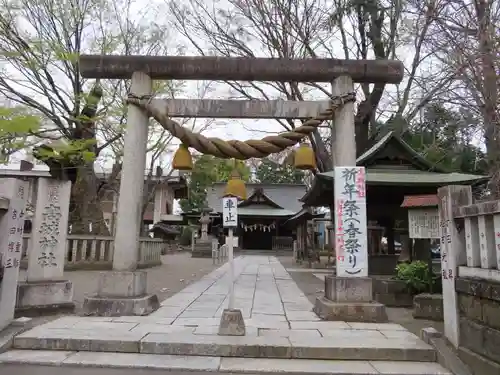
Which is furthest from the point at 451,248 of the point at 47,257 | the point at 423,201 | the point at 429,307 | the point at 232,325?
the point at 47,257

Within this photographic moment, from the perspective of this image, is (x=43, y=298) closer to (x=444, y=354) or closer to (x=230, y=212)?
(x=230, y=212)

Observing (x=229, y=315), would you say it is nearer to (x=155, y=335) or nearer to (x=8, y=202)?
(x=155, y=335)

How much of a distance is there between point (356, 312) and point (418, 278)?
231cm

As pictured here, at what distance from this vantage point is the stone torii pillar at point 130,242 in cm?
636

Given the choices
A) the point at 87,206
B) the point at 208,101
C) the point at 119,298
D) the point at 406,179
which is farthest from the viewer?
the point at 87,206

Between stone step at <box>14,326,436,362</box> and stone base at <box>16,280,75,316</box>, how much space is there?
158 centimetres

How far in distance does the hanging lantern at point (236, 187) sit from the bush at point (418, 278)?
14.1 ft

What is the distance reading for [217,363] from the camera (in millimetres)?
4434

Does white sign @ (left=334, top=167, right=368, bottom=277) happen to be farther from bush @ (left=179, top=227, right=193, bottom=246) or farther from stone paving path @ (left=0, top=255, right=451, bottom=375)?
bush @ (left=179, top=227, right=193, bottom=246)

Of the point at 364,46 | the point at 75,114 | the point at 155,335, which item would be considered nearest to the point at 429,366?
the point at 155,335

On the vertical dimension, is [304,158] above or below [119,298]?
above

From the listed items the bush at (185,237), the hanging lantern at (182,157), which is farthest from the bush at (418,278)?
the bush at (185,237)

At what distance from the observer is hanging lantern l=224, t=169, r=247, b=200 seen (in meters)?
5.84

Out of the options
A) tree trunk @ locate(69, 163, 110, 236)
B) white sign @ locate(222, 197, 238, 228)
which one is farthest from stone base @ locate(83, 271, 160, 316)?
tree trunk @ locate(69, 163, 110, 236)
